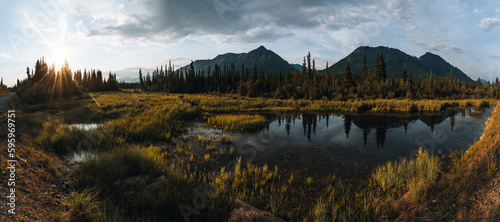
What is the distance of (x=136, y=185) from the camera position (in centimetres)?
670

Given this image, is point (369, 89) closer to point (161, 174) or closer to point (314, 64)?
point (314, 64)

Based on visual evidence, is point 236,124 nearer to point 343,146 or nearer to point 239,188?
point 343,146

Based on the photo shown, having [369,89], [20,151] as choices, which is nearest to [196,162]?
[20,151]

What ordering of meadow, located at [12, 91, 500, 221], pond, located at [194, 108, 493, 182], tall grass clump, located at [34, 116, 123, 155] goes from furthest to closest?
1. pond, located at [194, 108, 493, 182]
2. tall grass clump, located at [34, 116, 123, 155]
3. meadow, located at [12, 91, 500, 221]

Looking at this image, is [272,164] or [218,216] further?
[272,164]

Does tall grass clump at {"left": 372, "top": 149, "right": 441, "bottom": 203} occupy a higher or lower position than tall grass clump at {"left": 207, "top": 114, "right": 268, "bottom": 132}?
lower

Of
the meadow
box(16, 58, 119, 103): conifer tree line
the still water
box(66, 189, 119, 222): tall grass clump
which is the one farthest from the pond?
box(16, 58, 119, 103): conifer tree line

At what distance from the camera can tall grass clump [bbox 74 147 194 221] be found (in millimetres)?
5832

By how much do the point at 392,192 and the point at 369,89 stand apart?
2480 inches

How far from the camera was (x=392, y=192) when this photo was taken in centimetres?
729

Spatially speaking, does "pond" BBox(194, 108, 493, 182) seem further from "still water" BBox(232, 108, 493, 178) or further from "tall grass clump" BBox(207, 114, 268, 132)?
"tall grass clump" BBox(207, 114, 268, 132)

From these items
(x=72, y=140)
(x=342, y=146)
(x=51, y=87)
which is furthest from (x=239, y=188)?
(x=51, y=87)

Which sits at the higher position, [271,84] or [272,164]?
[271,84]

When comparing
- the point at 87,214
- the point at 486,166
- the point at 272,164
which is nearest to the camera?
the point at 87,214
